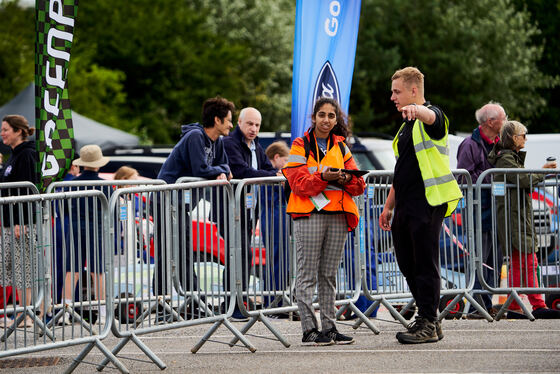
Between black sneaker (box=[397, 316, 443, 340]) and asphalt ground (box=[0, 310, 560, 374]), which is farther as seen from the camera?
black sneaker (box=[397, 316, 443, 340])

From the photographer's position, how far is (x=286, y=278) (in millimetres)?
9156

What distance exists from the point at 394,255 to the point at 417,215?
136 cm

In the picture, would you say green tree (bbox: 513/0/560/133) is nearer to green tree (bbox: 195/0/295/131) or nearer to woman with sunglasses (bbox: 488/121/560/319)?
green tree (bbox: 195/0/295/131)

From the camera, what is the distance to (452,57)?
47.6 m

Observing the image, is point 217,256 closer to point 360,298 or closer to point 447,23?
point 360,298

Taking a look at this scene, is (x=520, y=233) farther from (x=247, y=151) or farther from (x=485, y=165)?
(x=247, y=151)

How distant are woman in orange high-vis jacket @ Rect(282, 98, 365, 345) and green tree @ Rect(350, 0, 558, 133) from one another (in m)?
37.8

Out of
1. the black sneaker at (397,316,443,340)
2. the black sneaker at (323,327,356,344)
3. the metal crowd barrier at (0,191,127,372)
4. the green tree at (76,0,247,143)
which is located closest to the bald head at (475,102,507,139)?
the black sneaker at (397,316,443,340)

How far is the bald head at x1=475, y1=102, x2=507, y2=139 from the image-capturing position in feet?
36.6

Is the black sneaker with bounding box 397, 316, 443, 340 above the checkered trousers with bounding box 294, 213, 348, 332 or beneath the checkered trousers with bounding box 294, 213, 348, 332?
beneath

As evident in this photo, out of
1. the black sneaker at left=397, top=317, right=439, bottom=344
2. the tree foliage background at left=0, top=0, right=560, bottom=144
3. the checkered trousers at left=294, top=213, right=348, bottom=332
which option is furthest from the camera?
the tree foliage background at left=0, top=0, right=560, bottom=144

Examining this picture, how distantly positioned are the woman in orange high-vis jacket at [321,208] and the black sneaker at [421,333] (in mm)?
451

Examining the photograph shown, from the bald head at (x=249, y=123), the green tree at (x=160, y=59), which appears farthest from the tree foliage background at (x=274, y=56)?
the bald head at (x=249, y=123)

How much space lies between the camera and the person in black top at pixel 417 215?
854 centimetres
